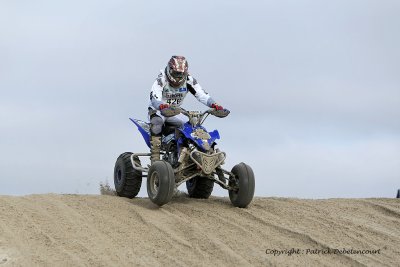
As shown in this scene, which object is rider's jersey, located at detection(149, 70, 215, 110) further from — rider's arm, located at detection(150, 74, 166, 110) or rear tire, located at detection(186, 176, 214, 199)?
rear tire, located at detection(186, 176, 214, 199)

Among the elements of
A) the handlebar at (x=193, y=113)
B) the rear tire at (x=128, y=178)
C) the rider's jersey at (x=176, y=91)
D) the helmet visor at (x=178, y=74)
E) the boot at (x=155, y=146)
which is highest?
the helmet visor at (x=178, y=74)

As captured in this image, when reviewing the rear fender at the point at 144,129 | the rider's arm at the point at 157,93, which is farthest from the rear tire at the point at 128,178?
the rider's arm at the point at 157,93

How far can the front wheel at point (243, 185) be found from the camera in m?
10.5

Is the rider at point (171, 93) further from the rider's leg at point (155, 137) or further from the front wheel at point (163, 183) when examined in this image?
the front wheel at point (163, 183)

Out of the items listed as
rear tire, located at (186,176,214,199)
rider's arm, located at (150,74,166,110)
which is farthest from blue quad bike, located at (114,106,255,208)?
rear tire, located at (186,176,214,199)

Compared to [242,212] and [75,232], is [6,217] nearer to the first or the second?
[75,232]

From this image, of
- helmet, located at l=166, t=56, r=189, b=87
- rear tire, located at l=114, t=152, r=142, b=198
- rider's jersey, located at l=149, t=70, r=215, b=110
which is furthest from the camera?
rear tire, located at l=114, t=152, r=142, b=198

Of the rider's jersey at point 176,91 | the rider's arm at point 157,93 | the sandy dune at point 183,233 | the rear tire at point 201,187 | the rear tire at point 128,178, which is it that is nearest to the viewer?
the sandy dune at point 183,233

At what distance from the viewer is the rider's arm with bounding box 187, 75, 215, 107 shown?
11750 millimetres

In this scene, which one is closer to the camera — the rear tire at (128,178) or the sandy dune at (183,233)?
the sandy dune at (183,233)

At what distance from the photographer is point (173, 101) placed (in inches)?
464

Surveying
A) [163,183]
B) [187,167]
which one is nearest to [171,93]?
[187,167]

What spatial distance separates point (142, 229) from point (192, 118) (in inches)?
104

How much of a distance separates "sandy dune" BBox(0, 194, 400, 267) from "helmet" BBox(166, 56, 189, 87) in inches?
88.0
